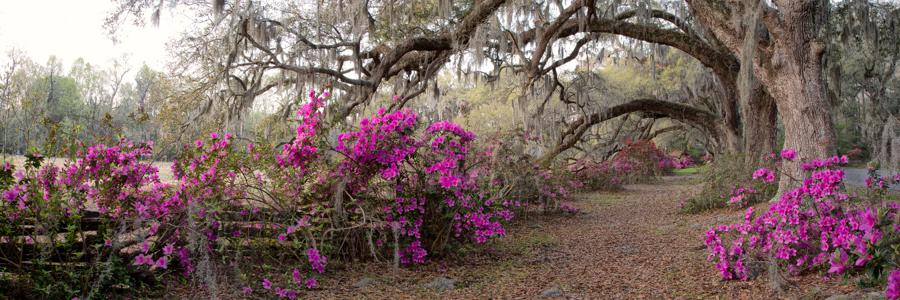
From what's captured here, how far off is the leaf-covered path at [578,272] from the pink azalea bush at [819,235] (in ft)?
0.48

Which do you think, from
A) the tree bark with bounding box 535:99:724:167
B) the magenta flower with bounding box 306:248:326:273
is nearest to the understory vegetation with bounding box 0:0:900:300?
the magenta flower with bounding box 306:248:326:273

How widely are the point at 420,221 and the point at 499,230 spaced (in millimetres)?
855

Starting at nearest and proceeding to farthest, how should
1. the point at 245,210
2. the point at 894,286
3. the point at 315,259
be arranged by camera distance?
the point at 894,286 < the point at 315,259 < the point at 245,210

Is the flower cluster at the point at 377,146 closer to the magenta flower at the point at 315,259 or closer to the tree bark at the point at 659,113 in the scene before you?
the magenta flower at the point at 315,259

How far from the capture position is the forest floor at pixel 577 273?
13.4ft

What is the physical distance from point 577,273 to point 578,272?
0.04 metres

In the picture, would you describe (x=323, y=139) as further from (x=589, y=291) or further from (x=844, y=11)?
(x=844, y=11)

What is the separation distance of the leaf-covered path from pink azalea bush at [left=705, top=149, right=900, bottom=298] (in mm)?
148

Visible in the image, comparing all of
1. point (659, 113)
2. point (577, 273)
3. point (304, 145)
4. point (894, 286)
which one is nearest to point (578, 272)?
point (577, 273)

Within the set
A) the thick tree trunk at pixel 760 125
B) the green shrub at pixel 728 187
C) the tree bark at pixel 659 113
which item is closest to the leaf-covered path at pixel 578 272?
the green shrub at pixel 728 187

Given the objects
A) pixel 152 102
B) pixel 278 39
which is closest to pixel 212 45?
pixel 152 102

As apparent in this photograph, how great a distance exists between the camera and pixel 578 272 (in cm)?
509

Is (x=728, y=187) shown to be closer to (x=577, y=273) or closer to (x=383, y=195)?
(x=577, y=273)

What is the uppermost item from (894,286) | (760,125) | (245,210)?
(760,125)
